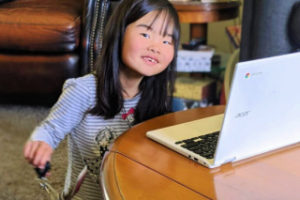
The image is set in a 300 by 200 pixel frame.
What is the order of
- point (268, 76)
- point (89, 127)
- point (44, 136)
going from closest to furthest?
point (268, 76) < point (44, 136) < point (89, 127)

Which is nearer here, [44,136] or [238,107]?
[238,107]

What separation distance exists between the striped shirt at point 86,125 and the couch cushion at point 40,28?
0.84 metres

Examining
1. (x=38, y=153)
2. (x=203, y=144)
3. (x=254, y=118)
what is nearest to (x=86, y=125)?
(x=38, y=153)

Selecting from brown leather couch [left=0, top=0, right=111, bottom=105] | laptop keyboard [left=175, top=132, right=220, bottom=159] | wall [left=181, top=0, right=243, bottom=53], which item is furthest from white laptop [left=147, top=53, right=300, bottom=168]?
wall [left=181, top=0, right=243, bottom=53]

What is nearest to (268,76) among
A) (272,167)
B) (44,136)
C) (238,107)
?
(238,107)

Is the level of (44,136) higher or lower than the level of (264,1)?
lower

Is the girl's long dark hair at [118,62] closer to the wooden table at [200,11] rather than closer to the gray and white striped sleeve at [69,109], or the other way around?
the gray and white striped sleeve at [69,109]

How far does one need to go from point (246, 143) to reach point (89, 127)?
1.30ft

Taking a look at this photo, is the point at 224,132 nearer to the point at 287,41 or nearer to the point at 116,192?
the point at 116,192

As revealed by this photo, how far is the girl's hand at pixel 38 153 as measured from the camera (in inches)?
26.5

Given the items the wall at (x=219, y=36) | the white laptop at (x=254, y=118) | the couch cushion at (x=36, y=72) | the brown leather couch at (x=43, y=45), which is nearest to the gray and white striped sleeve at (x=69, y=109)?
the white laptop at (x=254, y=118)

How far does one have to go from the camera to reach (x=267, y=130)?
2.00 ft

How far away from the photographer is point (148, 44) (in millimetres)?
821

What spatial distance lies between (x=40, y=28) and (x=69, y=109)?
94cm
